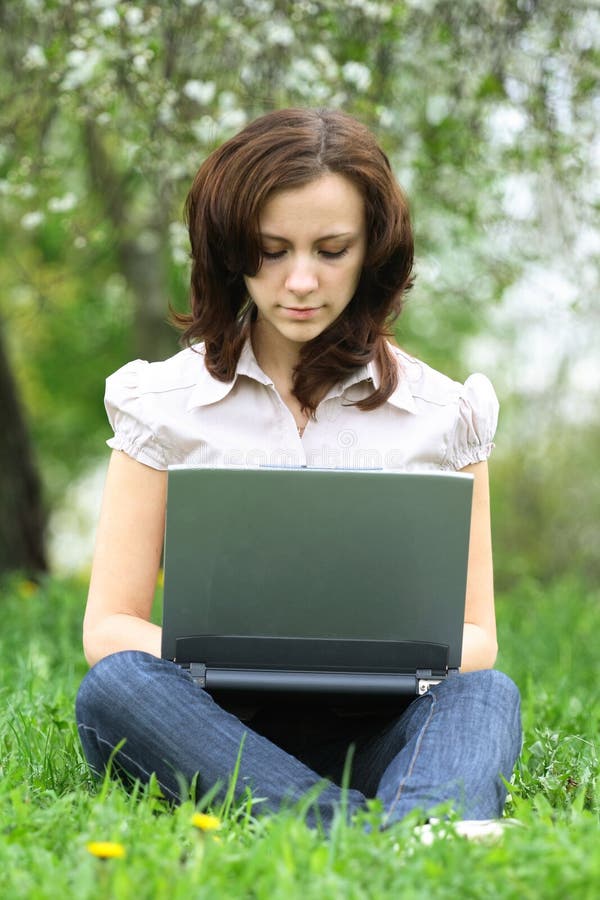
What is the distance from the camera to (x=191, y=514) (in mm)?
2129

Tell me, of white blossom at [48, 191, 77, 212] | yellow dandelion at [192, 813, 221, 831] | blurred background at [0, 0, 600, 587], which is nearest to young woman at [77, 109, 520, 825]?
yellow dandelion at [192, 813, 221, 831]

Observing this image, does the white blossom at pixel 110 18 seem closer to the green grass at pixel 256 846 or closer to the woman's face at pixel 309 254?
the woman's face at pixel 309 254

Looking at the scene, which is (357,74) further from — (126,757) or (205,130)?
(126,757)

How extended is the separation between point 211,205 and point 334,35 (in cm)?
229

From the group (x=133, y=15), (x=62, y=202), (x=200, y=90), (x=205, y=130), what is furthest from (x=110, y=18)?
(x=62, y=202)

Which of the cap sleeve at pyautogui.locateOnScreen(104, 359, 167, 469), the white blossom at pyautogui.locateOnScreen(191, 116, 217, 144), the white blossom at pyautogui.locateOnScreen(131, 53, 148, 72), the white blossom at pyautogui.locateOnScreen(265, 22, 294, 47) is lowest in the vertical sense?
the cap sleeve at pyautogui.locateOnScreen(104, 359, 167, 469)

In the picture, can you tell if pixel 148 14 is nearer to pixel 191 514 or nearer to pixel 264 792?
pixel 191 514

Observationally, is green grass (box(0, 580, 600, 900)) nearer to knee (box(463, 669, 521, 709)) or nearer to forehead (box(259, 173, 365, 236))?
knee (box(463, 669, 521, 709))

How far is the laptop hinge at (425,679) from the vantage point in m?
2.26

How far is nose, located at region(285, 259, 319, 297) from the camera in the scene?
2426mm

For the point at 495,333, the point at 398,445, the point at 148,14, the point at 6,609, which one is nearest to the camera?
the point at 398,445

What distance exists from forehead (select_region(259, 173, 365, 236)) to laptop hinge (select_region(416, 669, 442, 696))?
86 centimetres

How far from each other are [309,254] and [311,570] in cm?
66

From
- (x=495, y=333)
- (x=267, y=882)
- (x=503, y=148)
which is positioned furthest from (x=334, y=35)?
(x=495, y=333)
